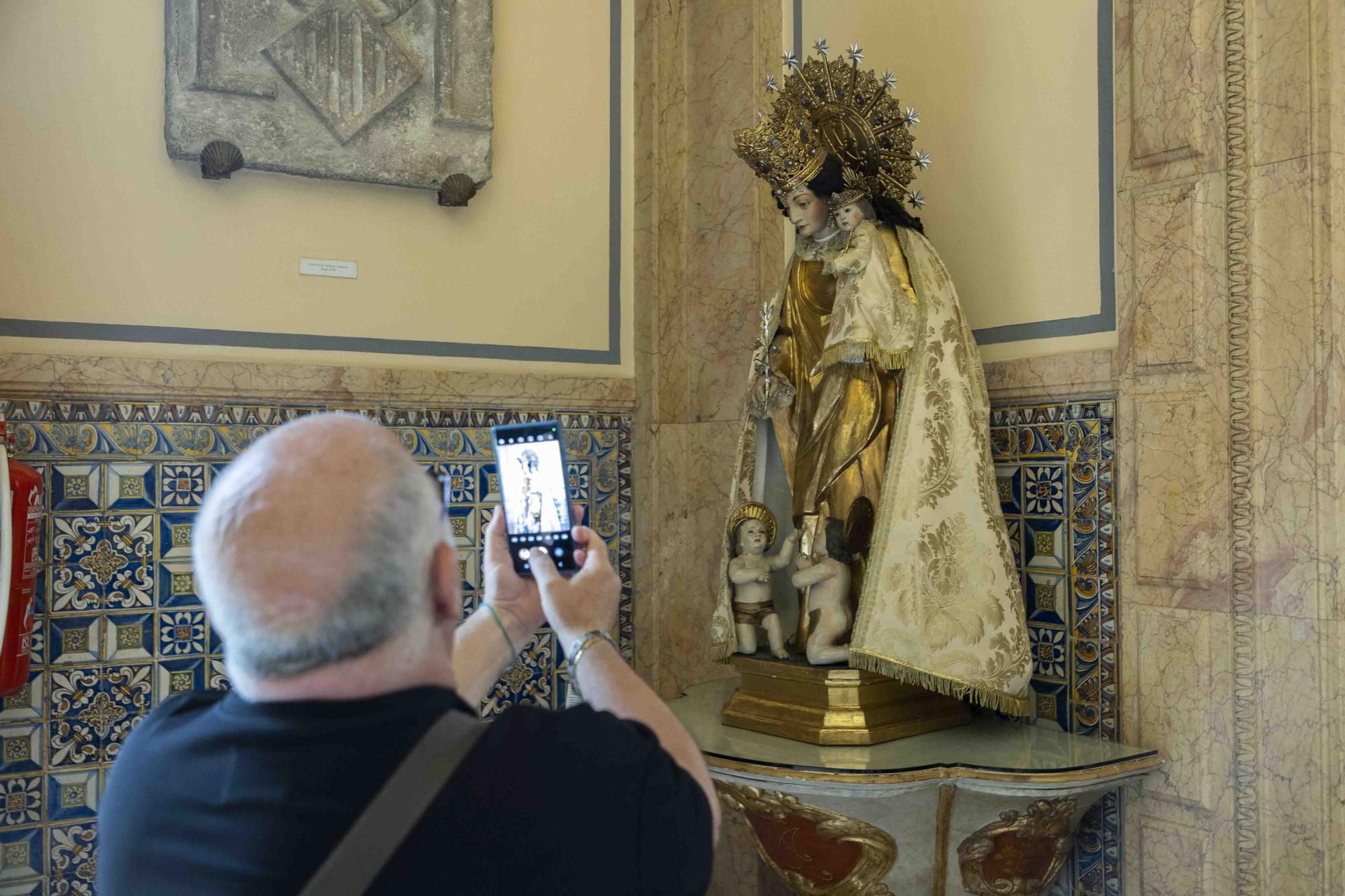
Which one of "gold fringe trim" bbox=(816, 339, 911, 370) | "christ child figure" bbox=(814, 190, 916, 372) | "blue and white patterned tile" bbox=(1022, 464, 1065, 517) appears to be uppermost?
"christ child figure" bbox=(814, 190, 916, 372)

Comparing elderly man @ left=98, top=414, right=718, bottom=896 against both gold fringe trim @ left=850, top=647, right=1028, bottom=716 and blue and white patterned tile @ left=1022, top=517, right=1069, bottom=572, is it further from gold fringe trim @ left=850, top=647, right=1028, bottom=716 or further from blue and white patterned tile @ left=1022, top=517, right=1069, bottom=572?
blue and white patterned tile @ left=1022, top=517, right=1069, bottom=572

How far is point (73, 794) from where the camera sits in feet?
11.8

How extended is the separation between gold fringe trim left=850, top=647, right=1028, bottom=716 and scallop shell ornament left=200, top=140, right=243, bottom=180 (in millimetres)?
2395

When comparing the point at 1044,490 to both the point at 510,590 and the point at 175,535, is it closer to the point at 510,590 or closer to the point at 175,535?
the point at 510,590

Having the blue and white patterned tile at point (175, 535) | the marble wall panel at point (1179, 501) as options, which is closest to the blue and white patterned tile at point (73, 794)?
the blue and white patterned tile at point (175, 535)

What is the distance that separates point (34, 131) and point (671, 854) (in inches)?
128

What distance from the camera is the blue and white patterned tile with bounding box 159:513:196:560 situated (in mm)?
3742

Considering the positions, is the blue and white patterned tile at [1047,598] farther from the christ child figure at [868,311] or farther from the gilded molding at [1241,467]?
the christ child figure at [868,311]

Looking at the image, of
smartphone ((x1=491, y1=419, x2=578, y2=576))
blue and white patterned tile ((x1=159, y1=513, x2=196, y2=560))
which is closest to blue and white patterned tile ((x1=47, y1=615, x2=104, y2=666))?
blue and white patterned tile ((x1=159, y1=513, x2=196, y2=560))

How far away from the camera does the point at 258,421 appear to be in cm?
388

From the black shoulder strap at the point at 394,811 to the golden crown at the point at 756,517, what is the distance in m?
2.13

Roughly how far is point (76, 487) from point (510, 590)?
90.6 inches

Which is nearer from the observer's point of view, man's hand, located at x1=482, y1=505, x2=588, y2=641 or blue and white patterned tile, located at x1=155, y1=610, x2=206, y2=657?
man's hand, located at x1=482, y1=505, x2=588, y2=641

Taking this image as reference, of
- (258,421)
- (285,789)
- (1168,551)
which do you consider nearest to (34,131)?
(258,421)
